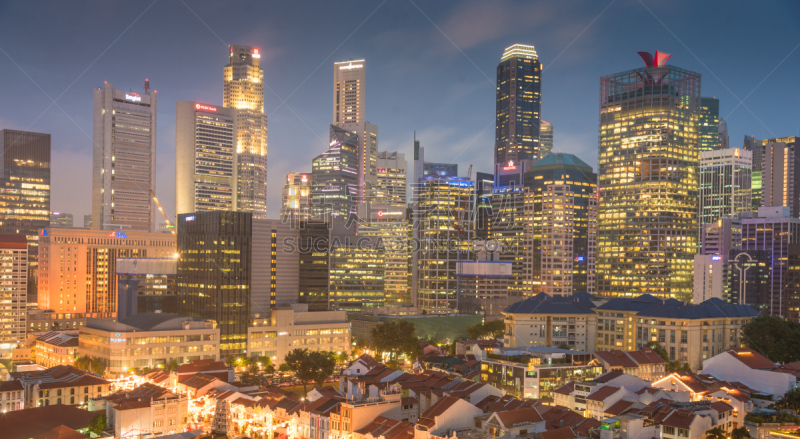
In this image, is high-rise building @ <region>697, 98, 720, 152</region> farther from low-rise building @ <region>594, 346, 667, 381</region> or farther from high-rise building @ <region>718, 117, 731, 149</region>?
low-rise building @ <region>594, 346, 667, 381</region>

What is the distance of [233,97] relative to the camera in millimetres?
175625

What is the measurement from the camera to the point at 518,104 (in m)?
163

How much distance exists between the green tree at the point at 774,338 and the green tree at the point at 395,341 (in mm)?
30074

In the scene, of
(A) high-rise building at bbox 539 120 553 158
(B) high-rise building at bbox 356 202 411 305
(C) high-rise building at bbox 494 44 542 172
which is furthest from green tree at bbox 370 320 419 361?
(A) high-rise building at bbox 539 120 553 158

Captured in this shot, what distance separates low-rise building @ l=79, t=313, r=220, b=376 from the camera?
62.9 meters

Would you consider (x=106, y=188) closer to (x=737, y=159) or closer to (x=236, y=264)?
(x=236, y=264)

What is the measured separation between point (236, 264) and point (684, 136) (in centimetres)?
6860

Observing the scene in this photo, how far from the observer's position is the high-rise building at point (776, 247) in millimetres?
93150

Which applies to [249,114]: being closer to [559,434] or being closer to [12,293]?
[12,293]

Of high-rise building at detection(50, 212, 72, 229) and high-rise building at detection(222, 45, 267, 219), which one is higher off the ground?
high-rise building at detection(222, 45, 267, 219)

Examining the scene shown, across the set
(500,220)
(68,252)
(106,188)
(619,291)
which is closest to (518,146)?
(500,220)

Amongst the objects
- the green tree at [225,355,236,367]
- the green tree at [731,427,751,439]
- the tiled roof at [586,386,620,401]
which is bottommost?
the green tree at [225,355,236,367]

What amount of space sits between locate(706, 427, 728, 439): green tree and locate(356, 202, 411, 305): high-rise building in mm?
88637

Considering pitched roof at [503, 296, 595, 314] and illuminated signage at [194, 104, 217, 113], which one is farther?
illuminated signage at [194, 104, 217, 113]
